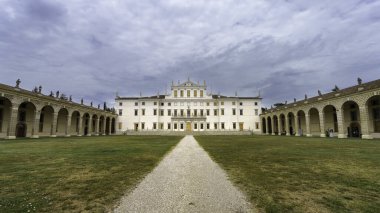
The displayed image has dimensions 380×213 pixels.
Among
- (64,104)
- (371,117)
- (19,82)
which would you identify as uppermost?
(19,82)

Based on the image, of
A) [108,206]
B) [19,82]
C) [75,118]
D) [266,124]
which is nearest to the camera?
[108,206]

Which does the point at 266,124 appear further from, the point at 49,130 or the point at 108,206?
the point at 108,206

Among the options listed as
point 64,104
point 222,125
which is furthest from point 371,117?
point 64,104

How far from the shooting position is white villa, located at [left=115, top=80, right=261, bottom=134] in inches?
2270

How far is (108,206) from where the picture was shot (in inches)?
150

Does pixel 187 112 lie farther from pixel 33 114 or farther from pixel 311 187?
pixel 311 187

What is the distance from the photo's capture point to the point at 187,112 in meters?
58.1

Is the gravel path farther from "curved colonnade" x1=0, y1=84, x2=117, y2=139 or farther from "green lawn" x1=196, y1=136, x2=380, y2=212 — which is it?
"curved colonnade" x1=0, y1=84, x2=117, y2=139

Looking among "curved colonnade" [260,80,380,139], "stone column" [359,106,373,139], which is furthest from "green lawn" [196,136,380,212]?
"curved colonnade" [260,80,380,139]

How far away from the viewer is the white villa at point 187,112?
5766cm

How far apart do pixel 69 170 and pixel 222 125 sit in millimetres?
53005

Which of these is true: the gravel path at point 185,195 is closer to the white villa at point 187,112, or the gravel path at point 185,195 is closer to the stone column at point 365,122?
the stone column at point 365,122

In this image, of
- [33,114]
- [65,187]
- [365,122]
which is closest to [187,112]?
[33,114]

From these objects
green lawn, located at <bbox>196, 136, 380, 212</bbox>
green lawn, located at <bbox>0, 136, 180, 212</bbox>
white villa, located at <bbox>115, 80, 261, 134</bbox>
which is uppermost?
white villa, located at <bbox>115, 80, 261, 134</bbox>
